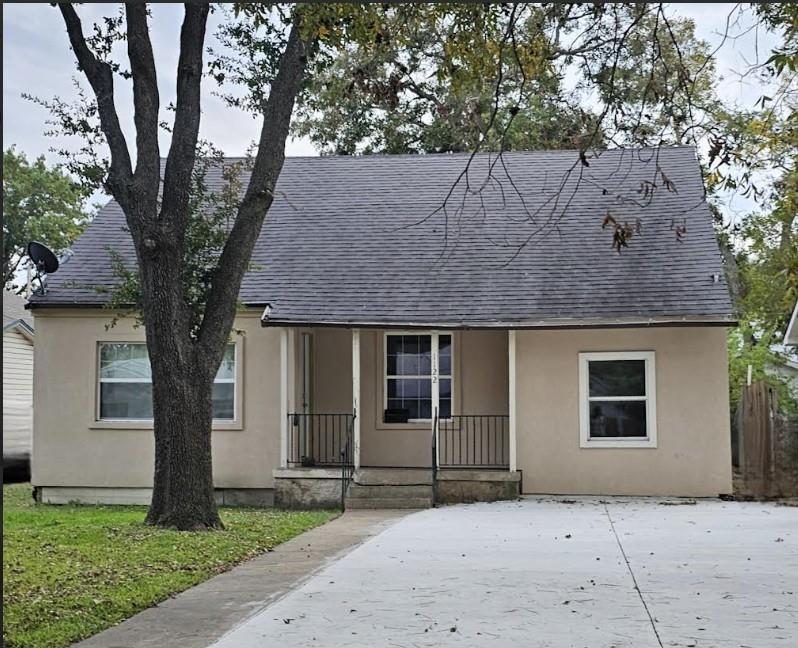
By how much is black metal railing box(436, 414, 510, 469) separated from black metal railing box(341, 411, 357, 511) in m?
1.47

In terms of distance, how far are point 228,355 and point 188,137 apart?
5422mm

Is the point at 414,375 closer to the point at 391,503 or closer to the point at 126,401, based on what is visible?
the point at 391,503

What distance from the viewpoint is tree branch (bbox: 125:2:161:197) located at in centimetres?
1262

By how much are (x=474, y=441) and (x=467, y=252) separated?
3270 mm

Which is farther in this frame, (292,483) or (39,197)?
(39,197)

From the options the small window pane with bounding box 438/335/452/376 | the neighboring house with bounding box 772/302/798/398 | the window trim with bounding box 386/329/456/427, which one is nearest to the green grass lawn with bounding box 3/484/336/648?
the window trim with bounding box 386/329/456/427

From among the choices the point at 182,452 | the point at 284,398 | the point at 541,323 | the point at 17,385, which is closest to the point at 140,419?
the point at 284,398

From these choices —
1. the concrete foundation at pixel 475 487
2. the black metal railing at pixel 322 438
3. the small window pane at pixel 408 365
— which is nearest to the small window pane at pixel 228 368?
the black metal railing at pixel 322 438

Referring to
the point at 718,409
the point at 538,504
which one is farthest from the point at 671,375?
the point at 538,504

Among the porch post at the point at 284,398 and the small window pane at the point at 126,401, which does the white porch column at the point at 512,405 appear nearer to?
the porch post at the point at 284,398

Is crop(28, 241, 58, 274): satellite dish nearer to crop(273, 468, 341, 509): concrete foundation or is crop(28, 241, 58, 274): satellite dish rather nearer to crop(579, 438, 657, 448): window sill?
crop(273, 468, 341, 509): concrete foundation

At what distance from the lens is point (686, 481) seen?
16.5 m

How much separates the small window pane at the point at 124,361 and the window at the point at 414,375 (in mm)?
4117

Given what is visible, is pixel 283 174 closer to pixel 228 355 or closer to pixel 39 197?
pixel 228 355
